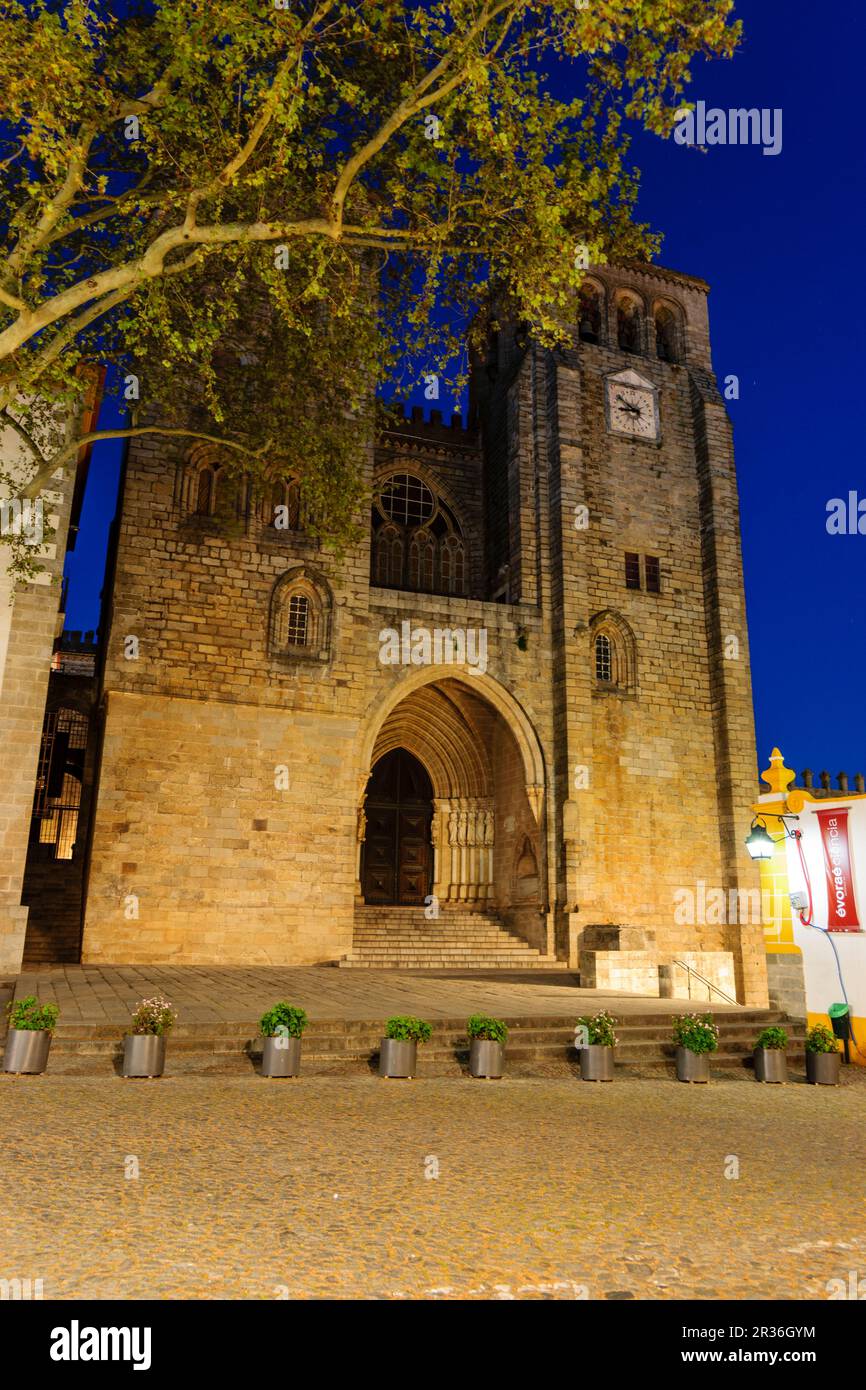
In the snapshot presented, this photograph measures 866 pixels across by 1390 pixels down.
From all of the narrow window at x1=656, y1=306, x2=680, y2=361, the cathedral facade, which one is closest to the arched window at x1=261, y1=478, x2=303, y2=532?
the cathedral facade

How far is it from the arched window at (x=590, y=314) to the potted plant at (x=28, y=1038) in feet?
67.6

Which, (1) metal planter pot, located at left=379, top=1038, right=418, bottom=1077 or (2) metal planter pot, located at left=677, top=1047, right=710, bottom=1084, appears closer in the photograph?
(1) metal planter pot, located at left=379, top=1038, right=418, bottom=1077

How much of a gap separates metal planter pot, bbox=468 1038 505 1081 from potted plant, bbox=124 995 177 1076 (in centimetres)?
266

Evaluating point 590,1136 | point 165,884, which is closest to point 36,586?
point 165,884

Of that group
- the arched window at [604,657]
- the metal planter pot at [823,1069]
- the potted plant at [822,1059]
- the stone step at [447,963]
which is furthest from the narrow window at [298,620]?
the metal planter pot at [823,1069]

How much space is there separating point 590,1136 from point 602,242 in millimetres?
9179

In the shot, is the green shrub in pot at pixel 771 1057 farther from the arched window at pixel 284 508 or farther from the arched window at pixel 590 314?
the arched window at pixel 590 314

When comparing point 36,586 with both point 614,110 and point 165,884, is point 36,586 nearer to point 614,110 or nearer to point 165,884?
point 165,884

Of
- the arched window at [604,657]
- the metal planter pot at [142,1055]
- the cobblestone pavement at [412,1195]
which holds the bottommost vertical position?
the cobblestone pavement at [412,1195]

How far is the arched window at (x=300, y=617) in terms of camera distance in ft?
57.7

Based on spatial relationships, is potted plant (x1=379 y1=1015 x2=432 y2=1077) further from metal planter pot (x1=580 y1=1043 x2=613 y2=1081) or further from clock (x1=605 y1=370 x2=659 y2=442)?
clock (x1=605 y1=370 x2=659 y2=442)

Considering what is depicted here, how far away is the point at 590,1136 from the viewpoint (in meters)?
5.77

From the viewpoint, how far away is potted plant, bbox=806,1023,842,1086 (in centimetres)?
862

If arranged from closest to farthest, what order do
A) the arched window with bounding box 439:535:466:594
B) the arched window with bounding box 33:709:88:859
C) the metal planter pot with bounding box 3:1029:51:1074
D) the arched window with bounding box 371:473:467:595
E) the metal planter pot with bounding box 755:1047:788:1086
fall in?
the metal planter pot with bounding box 3:1029:51:1074
the metal planter pot with bounding box 755:1047:788:1086
the arched window with bounding box 33:709:88:859
the arched window with bounding box 371:473:467:595
the arched window with bounding box 439:535:466:594
